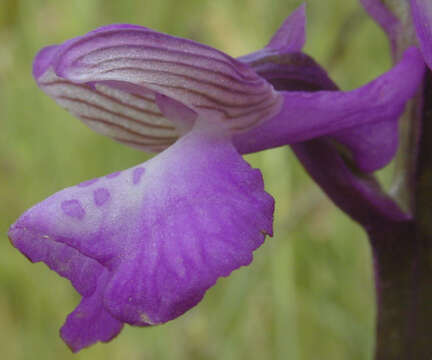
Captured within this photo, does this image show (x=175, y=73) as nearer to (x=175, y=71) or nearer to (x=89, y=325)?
(x=175, y=71)

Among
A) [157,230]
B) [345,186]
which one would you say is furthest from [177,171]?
[345,186]

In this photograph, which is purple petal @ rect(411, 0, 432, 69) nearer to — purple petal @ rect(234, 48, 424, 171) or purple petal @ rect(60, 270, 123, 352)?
purple petal @ rect(234, 48, 424, 171)

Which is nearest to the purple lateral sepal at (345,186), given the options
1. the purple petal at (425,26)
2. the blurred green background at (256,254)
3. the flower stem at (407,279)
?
the flower stem at (407,279)

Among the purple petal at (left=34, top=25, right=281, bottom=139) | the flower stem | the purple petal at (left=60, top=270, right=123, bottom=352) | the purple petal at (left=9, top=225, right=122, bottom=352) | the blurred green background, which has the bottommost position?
the blurred green background

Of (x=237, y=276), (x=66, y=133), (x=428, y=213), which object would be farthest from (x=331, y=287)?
(x=428, y=213)

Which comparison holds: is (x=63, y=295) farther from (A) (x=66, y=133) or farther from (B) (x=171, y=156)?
(B) (x=171, y=156)

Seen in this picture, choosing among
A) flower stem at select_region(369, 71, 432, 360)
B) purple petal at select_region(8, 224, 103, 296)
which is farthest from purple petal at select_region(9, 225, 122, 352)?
flower stem at select_region(369, 71, 432, 360)

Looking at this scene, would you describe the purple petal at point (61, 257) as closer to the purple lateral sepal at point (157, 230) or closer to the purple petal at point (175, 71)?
the purple lateral sepal at point (157, 230)
